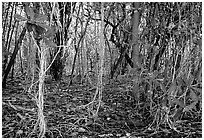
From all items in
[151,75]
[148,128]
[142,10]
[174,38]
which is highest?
[142,10]

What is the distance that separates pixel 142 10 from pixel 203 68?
71 cm

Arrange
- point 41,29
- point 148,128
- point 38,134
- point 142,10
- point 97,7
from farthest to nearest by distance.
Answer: point 97,7, point 142,10, point 148,128, point 38,134, point 41,29

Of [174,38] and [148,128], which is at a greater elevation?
[174,38]

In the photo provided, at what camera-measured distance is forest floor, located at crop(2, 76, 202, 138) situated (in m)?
1.54

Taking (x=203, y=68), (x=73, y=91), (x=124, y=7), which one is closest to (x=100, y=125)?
(x=203, y=68)

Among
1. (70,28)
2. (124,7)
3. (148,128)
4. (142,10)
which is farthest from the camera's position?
(70,28)

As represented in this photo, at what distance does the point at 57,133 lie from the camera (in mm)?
1503

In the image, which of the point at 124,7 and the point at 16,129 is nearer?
the point at 16,129

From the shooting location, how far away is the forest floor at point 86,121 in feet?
5.04

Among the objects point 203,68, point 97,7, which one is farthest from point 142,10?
point 203,68

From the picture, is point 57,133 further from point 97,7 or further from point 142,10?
point 97,7

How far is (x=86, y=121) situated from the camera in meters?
1.65

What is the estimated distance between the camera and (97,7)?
243 cm

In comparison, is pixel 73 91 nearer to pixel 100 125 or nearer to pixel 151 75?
pixel 100 125
